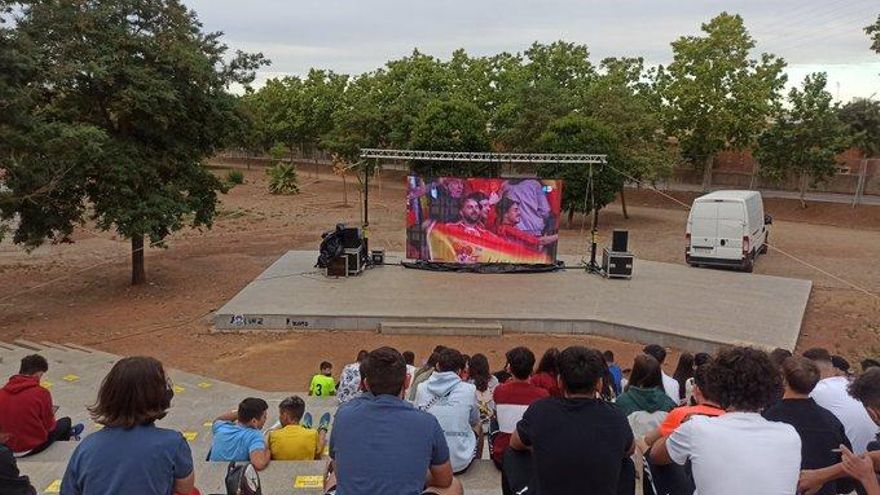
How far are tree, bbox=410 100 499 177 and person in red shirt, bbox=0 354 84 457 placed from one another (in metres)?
27.5

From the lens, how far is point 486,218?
17.8 m

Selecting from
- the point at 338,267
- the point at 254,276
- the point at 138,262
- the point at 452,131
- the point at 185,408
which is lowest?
the point at 185,408

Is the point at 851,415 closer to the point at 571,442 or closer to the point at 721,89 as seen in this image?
the point at 571,442

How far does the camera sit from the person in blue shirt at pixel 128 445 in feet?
8.77

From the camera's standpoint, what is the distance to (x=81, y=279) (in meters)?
18.8

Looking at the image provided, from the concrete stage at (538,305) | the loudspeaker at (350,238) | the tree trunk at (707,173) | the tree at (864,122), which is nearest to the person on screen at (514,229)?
the concrete stage at (538,305)

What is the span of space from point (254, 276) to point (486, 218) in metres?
6.88

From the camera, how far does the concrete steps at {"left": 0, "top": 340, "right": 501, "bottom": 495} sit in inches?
188

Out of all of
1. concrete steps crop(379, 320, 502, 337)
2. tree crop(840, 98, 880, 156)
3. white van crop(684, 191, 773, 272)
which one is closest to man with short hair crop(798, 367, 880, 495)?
concrete steps crop(379, 320, 502, 337)

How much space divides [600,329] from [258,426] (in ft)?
31.1

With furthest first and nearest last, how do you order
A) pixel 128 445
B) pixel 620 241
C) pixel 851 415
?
pixel 620 241 → pixel 851 415 → pixel 128 445

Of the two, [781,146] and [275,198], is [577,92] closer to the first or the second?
[781,146]

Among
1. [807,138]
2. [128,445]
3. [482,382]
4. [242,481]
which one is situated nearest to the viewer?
[128,445]

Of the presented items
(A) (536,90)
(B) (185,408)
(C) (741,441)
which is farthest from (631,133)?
(C) (741,441)
